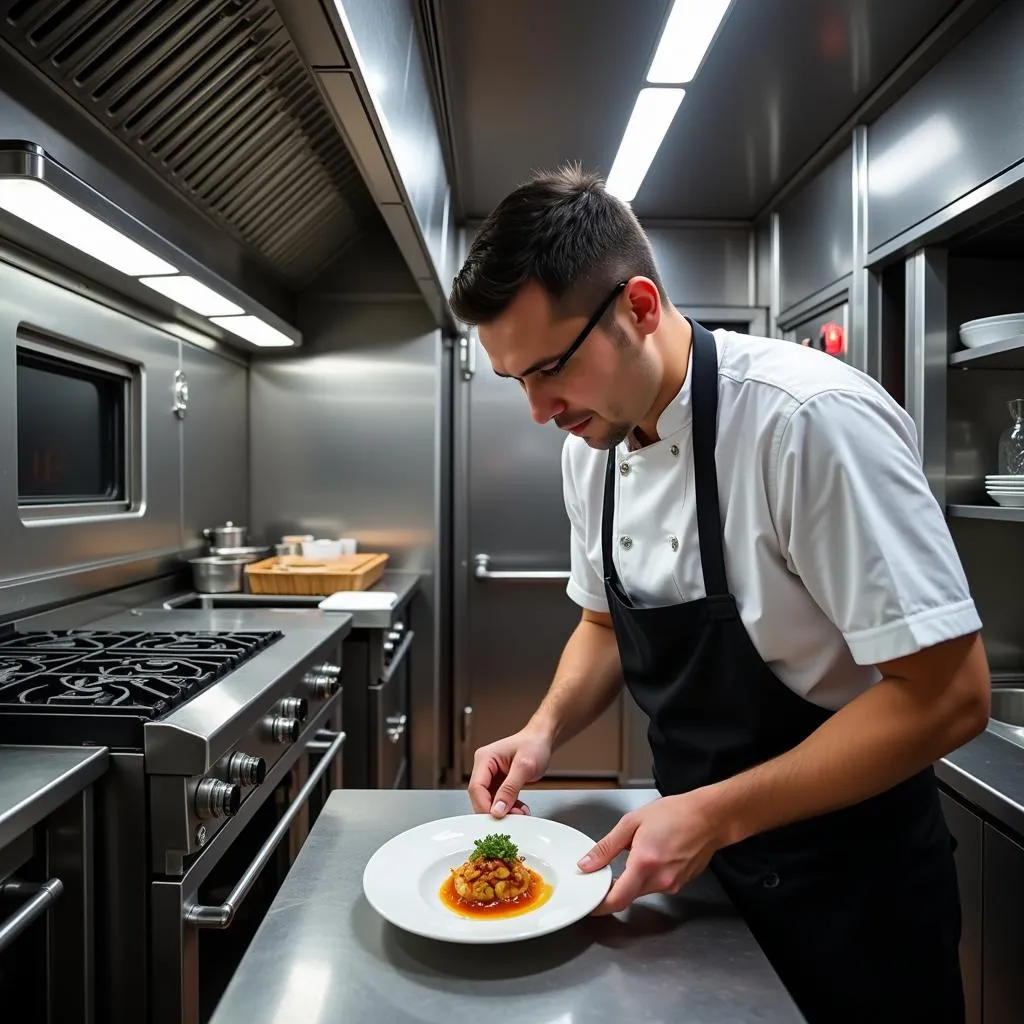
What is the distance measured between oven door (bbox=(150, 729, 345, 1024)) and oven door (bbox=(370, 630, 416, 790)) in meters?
0.43

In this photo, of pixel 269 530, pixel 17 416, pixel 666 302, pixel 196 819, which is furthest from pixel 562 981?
pixel 269 530

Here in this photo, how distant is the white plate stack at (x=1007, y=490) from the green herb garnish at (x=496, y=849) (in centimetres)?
157

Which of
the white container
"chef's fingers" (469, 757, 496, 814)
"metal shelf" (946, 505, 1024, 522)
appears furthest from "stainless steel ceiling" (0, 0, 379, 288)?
"metal shelf" (946, 505, 1024, 522)

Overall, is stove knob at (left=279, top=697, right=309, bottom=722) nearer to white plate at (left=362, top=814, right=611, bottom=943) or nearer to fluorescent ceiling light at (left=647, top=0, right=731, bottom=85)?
white plate at (left=362, top=814, right=611, bottom=943)

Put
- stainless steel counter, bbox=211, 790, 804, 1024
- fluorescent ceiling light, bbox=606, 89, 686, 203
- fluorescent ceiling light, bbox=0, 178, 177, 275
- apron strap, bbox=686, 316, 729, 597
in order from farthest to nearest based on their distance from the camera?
fluorescent ceiling light, bbox=606, 89, 686, 203, fluorescent ceiling light, bbox=0, 178, 177, 275, apron strap, bbox=686, 316, 729, 597, stainless steel counter, bbox=211, 790, 804, 1024

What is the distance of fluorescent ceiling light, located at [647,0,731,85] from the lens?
1735 mm

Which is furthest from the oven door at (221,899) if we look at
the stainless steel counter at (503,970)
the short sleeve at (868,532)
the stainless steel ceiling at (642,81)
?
the stainless steel ceiling at (642,81)

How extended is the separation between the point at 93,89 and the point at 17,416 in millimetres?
702

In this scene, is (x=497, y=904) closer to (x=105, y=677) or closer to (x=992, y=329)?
(x=105, y=677)

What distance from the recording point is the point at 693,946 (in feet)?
2.53

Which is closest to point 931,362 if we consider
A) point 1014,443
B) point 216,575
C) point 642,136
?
point 1014,443

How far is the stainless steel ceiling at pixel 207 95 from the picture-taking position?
141 centimetres

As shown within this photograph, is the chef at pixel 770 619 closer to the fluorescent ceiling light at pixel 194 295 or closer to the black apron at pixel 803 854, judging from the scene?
the black apron at pixel 803 854

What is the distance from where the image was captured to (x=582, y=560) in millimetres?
1362
